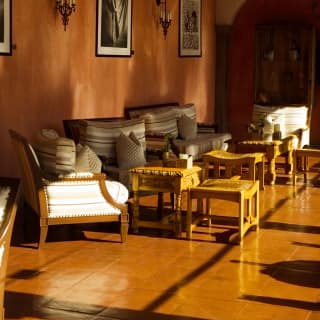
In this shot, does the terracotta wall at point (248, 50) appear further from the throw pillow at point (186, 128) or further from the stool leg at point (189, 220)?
the stool leg at point (189, 220)

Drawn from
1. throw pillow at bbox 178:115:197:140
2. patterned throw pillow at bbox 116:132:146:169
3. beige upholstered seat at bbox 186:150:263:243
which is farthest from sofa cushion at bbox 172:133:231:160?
beige upholstered seat at bbox 186:150:263:243

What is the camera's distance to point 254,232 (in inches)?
301

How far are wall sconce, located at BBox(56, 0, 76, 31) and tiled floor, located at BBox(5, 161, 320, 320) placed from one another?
8.14 ft

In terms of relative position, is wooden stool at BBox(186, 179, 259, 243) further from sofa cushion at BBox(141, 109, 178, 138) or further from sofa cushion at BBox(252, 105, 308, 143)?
sofa cushion at BBox(252, 105, 308, 143)

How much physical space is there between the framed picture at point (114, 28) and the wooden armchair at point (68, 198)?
3129 mm

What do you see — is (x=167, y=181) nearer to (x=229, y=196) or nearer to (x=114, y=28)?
(x=229, y=196)

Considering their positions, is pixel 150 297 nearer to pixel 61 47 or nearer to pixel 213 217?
pixel 213 217

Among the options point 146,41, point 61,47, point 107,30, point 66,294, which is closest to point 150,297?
point 66,294

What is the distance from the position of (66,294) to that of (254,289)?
1.35m

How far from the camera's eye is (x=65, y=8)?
8.92 meters

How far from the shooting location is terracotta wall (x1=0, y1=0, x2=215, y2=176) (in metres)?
8.33

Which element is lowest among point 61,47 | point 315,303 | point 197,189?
point 315,303

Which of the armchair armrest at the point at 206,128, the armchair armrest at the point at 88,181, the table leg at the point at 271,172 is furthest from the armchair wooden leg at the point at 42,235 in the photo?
the armchair armrest at the point at 206,128

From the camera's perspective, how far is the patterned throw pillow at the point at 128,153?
8781 millimetres
